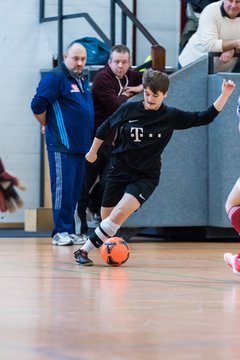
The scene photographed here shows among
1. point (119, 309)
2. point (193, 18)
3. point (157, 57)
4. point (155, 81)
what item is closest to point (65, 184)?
point (157, 57)

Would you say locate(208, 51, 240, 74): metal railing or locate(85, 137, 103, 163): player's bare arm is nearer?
locate(85, 137, 103, 163): player's bare arm

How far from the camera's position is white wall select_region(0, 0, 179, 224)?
11.9 metres

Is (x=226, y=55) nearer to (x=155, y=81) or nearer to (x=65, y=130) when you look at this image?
(x=65, y=130)

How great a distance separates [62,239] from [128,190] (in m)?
2.24

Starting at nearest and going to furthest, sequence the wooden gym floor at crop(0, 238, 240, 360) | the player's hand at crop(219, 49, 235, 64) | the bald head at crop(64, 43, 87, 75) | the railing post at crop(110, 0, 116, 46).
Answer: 1. the wooden gym floor at crop(0, 238, 240, 360)
2. the bald head at crop(64, 43, 87, 75)
3. the player's hand at crop(219, 49, 235, 64)
4. the railing post at crop(110, 0, 116, 46)

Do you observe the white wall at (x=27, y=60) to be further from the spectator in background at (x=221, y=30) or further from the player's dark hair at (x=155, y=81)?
the player's dark hair at (x=155, y=81)

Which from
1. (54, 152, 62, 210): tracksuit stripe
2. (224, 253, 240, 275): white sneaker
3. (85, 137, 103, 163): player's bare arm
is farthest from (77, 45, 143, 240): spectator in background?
(224, 253, 240, 275): white sneaker

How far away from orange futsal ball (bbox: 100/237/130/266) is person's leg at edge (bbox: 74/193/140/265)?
6 cm

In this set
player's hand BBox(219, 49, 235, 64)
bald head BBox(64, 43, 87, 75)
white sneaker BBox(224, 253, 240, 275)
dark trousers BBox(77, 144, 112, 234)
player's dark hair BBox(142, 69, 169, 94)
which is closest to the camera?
white sneaker BBox(224, 253, 240, 275)

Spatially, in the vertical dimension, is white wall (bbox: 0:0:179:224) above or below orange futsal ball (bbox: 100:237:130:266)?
above

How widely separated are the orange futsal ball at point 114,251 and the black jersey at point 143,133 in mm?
492

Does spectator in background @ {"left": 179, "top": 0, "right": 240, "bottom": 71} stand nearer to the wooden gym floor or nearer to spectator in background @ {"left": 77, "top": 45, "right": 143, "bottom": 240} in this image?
spectator in background @ {"left": 77, "top": 45, "right": 143, "bottom": 240}

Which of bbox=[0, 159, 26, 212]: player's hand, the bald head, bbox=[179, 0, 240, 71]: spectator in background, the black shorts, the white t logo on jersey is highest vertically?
bbox=[179, 0, 240, 71]: spectator in background

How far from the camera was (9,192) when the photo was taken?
2.48 m
